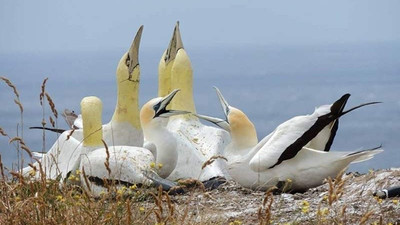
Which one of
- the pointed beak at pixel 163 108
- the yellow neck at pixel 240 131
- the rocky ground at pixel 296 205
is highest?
the pointed beak at pixel 163 108

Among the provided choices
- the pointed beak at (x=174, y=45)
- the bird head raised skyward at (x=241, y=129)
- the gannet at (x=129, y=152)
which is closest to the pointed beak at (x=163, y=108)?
the gannet at (x=129, y=152)

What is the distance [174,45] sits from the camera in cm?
1127

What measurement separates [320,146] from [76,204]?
12.5 feet

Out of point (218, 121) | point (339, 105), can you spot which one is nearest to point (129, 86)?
point (218, 121)

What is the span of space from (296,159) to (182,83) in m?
1.92

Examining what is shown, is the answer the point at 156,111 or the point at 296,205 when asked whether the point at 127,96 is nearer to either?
the point at 156,111

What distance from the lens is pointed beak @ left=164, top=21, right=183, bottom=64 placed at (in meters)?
11.2

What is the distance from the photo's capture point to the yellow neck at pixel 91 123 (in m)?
9.72

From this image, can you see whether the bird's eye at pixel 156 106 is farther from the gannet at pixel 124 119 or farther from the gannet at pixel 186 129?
the gannet at pixel 186 129

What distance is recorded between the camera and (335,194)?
17.0 ft

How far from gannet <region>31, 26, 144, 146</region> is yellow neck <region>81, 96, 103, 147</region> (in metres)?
0.19

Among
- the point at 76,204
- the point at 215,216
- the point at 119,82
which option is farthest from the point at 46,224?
the point at 119,82

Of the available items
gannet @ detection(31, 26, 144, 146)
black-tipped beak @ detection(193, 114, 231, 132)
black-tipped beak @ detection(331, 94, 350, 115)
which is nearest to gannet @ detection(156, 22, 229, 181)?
black-tipped beak @ detection(193, 114, 231, 132)

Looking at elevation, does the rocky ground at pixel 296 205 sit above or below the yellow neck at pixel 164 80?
below
